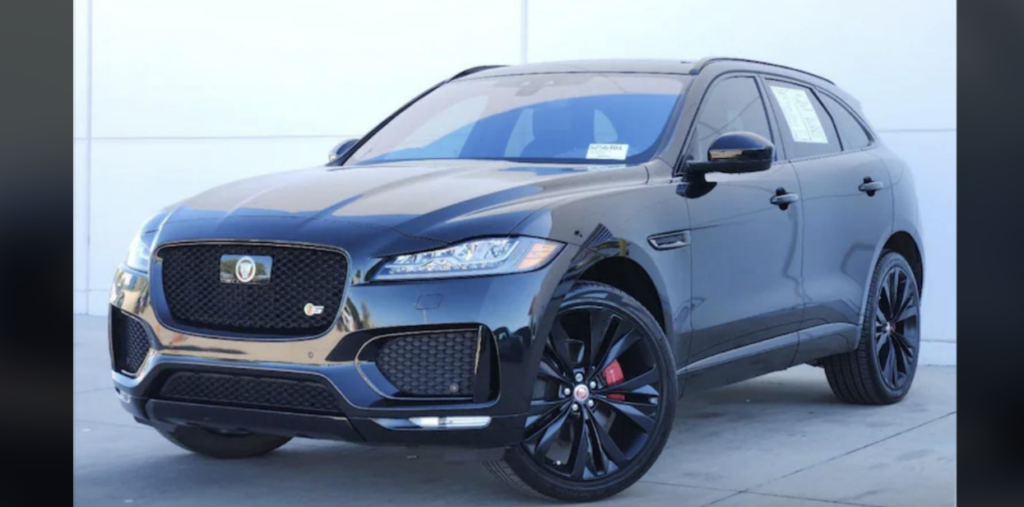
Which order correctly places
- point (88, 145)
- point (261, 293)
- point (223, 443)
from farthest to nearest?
point (88, 145)
point (223, 443)
point (261, 293)

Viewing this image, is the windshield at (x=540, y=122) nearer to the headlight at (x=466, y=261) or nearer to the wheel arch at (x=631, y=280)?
the wheel arch at (x=631, y=280)

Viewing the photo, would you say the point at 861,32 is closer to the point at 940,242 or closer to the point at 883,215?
the point at 940,242

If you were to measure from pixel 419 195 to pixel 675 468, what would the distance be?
1714 mm

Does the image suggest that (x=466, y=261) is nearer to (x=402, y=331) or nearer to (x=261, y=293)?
(x=402, y=331)

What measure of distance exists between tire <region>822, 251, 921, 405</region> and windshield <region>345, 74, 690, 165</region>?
6.43ft

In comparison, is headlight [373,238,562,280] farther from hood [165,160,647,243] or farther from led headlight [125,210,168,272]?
led headlight [125,210,168,272]

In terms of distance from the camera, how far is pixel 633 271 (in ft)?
18.6

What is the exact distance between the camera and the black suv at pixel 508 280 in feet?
16.1

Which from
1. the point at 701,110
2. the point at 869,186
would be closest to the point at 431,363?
the point at 701,110

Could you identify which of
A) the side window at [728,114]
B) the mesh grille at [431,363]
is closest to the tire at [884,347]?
the side window at [728,114]

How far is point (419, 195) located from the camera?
534 cm
